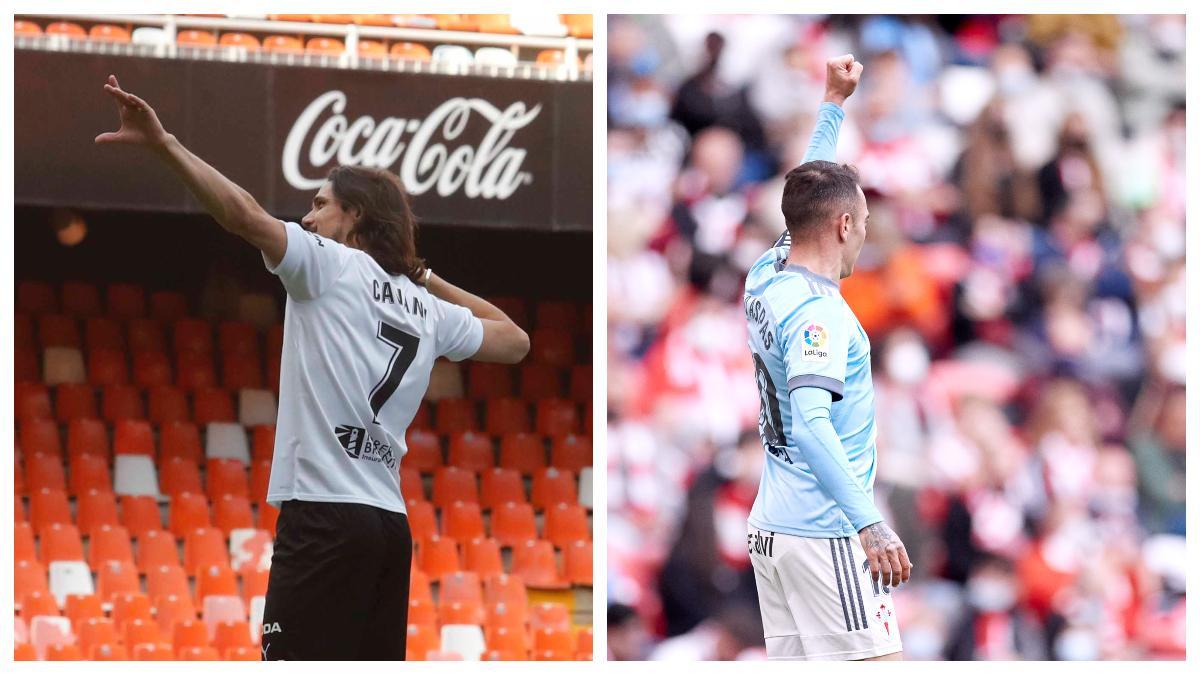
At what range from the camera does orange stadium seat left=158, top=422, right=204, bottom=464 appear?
8.32 metres

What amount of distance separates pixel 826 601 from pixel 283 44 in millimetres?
4584

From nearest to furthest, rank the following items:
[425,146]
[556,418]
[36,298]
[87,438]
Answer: [425,146] → [87,438] → [556,418] → [36,298]

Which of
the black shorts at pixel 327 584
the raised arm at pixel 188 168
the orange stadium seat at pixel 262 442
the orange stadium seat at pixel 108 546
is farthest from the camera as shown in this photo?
the orange stadium seat at pixel 262 442

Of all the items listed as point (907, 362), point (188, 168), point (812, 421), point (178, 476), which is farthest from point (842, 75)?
point (178, 476)

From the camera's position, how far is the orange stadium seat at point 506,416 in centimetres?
884

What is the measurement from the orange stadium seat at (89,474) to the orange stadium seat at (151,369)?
779mm

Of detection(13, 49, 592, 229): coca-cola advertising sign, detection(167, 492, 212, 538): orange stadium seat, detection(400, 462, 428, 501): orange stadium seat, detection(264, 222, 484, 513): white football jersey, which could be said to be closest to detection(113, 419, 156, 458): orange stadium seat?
detection(167, 492, 212, 538): orange stadium seat

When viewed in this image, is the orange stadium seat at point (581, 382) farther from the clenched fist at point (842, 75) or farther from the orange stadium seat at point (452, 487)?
the clenched fist at point (842, 75)

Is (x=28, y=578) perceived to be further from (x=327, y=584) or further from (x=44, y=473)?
(x=327, y=584)

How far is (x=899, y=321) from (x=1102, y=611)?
1.27 meters

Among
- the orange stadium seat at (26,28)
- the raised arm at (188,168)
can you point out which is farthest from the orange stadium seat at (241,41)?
the raised arm at (188,168)

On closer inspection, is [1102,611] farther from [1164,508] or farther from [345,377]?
[345,377]

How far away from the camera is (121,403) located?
8.66 m

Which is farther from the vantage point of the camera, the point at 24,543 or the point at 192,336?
the point at 192,336
